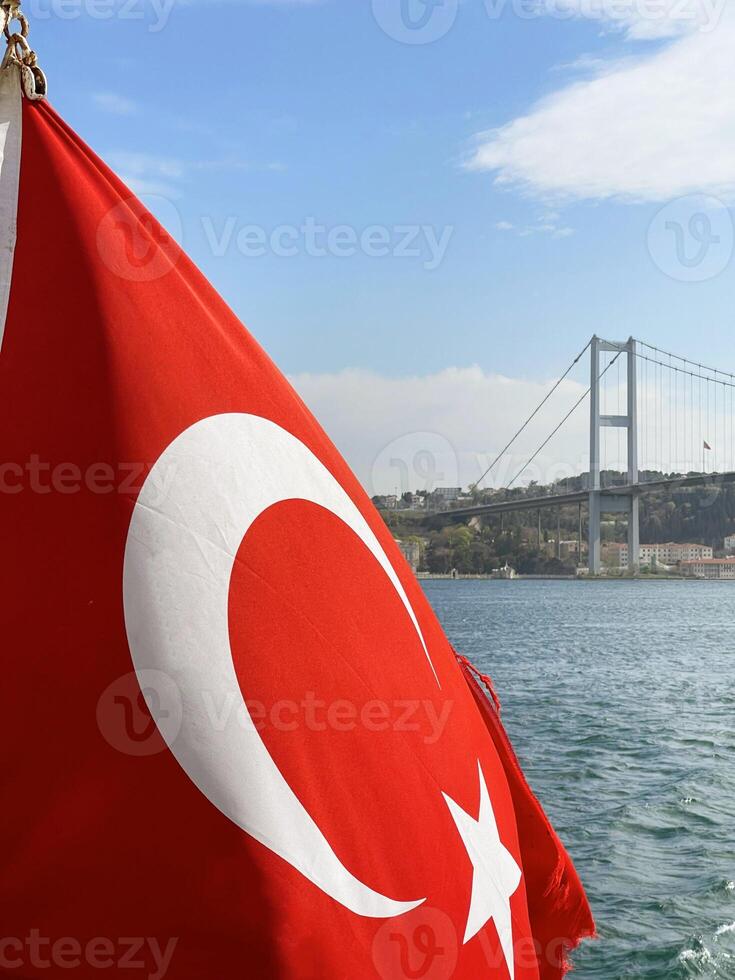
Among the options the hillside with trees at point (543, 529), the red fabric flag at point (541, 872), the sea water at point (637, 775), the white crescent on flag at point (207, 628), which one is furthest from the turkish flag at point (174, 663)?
the hillside with trees at point (543, 529)

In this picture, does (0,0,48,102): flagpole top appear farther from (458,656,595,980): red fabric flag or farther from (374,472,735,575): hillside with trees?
(374,472,735,575): hillside with trees

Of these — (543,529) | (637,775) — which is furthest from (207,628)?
(543,529)

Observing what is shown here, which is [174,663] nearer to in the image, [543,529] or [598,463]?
[598,463]

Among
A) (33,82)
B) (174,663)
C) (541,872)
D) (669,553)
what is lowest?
(541,872)

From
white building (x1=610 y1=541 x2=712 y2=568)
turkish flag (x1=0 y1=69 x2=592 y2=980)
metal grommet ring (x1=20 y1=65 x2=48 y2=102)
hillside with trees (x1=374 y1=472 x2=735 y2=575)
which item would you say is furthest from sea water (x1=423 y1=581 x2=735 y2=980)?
white building (x1=610 y1=541 x2=712 y2=568)

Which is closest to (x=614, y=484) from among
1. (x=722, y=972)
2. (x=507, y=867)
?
(x=722, y=972)

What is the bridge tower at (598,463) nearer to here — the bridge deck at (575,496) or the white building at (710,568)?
the bridge deck at (575,496)
